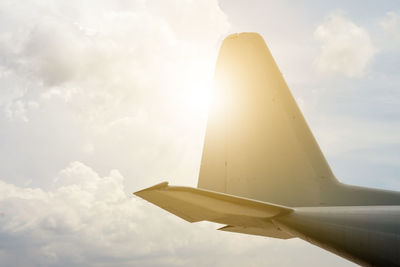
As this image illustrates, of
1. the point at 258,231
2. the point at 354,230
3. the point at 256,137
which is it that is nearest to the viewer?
the point at 354,230

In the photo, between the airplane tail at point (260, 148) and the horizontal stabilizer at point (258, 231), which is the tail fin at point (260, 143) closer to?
the airplane tail at point (260, 148)

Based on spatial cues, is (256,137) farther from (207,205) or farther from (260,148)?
(207,205)

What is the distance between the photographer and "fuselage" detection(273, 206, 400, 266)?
9.02 metres

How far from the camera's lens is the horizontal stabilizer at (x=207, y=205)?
7.78 m

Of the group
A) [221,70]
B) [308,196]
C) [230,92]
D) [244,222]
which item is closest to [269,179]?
[308,196]

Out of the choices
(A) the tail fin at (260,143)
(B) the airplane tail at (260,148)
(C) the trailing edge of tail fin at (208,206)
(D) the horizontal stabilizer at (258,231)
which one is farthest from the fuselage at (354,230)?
(D) the horizontal stabilizer at (258,231)

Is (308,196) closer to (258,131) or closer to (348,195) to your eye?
(348,195)

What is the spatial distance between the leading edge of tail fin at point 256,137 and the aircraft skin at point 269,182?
3 cm

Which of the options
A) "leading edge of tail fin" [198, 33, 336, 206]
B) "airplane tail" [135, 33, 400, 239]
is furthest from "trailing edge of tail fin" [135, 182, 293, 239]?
"leading edge of tail fin" [198, 33, 336, 206]

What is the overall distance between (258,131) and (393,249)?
541 cm

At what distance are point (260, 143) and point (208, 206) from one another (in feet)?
14.9

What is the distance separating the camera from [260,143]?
1258 centimetres

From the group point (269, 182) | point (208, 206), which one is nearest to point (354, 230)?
point (269, 182)

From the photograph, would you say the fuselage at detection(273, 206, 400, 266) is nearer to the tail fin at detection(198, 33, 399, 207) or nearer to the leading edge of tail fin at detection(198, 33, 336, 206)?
the tail fin at detection(198, 33, 399, 207)
